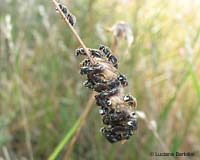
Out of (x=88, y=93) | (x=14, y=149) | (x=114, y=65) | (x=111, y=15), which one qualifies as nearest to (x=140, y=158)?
(x=88, y=93)

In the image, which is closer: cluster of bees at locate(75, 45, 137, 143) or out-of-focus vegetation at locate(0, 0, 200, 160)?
cluster of bees at locate(75, 45, 137, 143)

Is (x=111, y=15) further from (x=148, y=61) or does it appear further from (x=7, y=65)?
(x=7, y=65)

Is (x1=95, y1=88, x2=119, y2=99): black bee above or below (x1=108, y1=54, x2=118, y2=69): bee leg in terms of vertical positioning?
below

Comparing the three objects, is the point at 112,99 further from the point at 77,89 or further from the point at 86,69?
the point at 77,89

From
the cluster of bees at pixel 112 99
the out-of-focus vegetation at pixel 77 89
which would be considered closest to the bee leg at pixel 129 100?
the cluster of bees at pixel 112 99

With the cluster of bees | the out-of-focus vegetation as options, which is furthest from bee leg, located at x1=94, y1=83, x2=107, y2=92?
the out-of-focus vegetation

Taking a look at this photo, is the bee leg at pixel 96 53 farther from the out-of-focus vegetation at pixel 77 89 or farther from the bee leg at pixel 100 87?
the out-of-focus vegetation at pixel 77 89

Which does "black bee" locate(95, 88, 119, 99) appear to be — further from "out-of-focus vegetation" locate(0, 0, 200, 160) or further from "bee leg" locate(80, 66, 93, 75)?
"out-of-focus vegetation" locate(0, 0, 200, 160)
